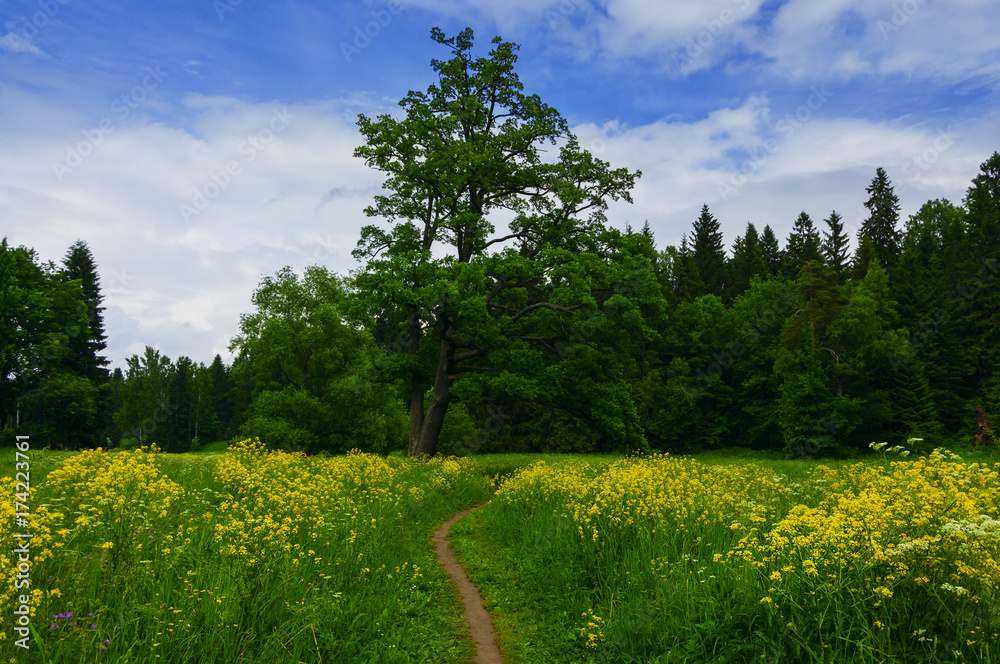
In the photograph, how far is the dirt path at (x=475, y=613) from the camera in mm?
6020

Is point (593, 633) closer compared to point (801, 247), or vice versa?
point (593, 633)

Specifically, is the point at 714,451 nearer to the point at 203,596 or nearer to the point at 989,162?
the point at 989,162

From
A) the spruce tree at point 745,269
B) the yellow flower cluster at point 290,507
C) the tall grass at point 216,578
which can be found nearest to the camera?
the tall grass at point 216,578

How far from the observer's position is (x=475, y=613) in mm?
7305

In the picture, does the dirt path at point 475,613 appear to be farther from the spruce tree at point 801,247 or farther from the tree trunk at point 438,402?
the spruce tree at point 801,247

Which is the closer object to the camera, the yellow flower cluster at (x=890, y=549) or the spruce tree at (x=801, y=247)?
the yellow flower cluster at (x=890, y=549)

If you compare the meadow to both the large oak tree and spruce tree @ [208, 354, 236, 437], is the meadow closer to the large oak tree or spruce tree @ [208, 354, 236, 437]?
the large oak tree

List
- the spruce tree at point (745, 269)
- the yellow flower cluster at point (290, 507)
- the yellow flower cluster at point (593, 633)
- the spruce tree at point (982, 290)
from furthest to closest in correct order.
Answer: the spruce tree at point (745, 269) < the spruce tree at point (982, 290) < the yellow flower cluster at point (290, 507) < the yellow flower cluster at point (593, 633)

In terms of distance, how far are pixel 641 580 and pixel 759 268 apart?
62.7 metres

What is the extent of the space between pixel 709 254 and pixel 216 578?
6769 cm

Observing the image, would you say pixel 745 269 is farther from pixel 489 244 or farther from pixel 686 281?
pixel 489 244

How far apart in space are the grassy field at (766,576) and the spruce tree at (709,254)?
57.8m

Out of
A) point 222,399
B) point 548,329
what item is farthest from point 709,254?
point 222,399

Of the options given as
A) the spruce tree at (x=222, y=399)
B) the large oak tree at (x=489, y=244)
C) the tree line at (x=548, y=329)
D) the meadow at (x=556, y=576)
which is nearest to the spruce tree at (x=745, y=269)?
the tree line at (x=548, y=329)
